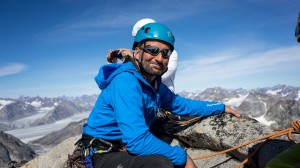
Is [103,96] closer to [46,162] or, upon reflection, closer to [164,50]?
[164,50]

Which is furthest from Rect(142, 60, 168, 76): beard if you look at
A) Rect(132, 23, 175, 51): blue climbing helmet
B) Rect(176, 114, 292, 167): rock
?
Rect(176, 114, 292, 167): rock

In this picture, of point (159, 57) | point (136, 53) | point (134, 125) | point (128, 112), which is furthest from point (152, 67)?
point (134, 125)

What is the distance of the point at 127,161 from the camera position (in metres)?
5.60

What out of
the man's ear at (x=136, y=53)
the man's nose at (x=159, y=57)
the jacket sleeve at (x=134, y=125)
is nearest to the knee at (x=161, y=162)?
the jacket sleeve at (x=134, y=125)

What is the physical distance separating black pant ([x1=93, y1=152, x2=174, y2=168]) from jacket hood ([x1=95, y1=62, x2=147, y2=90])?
1.68 m

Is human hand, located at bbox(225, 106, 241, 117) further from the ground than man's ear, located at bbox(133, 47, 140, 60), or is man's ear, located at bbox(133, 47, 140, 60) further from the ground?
man's ear, located at bbox(133, 47, 140, 60)

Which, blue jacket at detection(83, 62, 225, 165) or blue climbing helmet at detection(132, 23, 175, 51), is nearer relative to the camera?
blue jacket at detection(83, 62, 225, 165)

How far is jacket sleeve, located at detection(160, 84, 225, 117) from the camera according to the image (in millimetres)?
8087

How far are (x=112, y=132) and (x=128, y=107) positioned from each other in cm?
118

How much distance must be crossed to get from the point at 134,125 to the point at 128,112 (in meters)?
0.29

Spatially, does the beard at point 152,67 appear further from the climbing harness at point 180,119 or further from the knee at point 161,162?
the climbing harness at point 180,119

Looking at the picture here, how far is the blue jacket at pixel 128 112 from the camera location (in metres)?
A: 5.24

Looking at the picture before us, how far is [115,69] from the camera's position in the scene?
21.2 ft

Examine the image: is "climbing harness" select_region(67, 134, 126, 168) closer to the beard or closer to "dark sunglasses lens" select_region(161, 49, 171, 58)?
the beard
